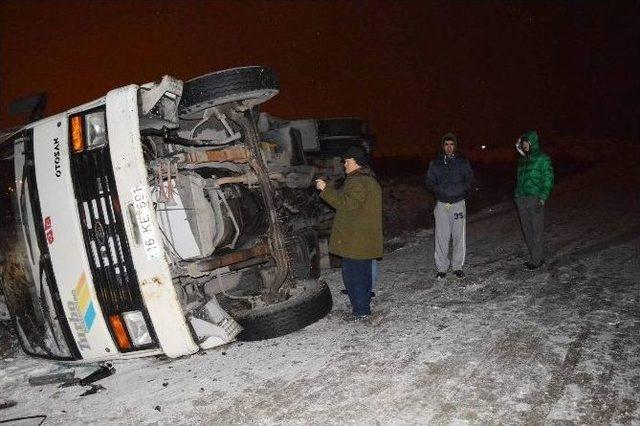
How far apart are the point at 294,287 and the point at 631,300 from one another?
3207 mm

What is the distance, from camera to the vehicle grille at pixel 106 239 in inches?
127

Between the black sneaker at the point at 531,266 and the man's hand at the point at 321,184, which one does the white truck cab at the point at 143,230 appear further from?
the black sneaker at the point at 531,266

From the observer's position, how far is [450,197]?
17.9 feet

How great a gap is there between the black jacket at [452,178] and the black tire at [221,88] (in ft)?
8.28

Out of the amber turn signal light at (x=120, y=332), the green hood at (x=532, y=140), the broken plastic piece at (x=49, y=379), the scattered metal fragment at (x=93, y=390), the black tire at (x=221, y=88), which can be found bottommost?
the scattered metal fragment at (x=93, y=390)

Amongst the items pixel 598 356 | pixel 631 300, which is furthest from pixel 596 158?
pixel 598 356

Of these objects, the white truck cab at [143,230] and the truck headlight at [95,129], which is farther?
the truck headlight at [95,129]

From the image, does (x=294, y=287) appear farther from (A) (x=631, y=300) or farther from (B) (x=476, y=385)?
(A) (x=631, y=300)

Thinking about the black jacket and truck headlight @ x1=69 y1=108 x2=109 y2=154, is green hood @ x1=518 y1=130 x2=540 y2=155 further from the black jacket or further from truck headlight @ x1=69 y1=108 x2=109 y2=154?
truck headlight @ x1=69 y1=108 x2=109 y2=154

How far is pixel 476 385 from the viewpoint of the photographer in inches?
119

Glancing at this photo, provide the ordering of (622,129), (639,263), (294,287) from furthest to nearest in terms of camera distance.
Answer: (622,129) → (639,263) → (294,287)

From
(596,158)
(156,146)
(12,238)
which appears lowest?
(596,158)

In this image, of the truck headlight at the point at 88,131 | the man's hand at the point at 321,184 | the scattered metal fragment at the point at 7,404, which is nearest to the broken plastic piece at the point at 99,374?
the scattered metal fragment at the point at 7,404

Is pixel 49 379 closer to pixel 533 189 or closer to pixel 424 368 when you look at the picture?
pixel 424 368
